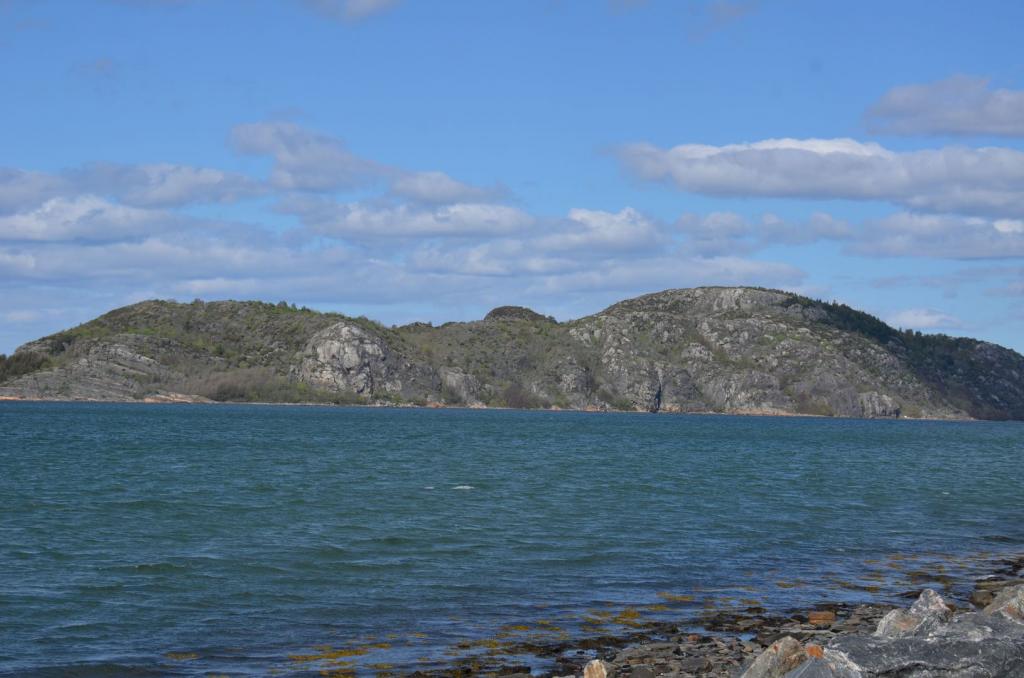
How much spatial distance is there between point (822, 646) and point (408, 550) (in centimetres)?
1814

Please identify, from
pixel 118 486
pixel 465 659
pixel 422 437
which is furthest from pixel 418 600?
pixel 422 437

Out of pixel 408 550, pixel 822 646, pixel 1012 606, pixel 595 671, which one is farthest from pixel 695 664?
pixel 408 550

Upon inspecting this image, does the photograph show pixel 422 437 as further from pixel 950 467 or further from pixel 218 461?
pixel 950 467

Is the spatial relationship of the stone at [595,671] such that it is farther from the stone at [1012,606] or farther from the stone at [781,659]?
the stone at [1012,606]

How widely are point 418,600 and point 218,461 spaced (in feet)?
170

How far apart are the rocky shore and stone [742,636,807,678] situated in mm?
16

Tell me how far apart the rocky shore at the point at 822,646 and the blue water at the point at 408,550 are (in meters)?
1.33

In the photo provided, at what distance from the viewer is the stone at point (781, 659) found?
55.7ft

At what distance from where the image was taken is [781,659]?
17.0m

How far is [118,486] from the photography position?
55.9 metres

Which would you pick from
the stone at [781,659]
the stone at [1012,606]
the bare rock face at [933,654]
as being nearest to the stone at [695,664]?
the stone at [781,659]

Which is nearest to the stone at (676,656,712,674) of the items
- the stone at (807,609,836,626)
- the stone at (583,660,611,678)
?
the stone at (583,660,611,678)

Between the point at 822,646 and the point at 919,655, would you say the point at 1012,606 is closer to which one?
the point at 822,646

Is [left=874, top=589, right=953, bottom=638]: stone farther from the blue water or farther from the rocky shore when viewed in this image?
the blue water
